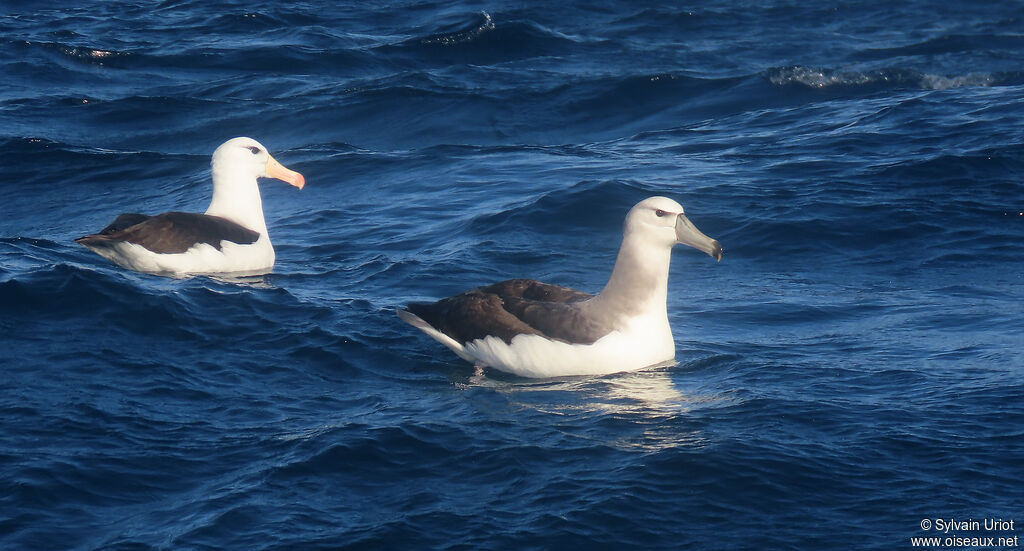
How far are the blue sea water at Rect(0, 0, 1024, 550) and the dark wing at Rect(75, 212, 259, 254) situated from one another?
0.37 metres

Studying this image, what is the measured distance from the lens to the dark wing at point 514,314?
9.82 meters

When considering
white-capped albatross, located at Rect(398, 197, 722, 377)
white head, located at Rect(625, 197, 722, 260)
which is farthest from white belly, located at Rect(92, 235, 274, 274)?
white head, located at Rect(625, 197, 722, 260)

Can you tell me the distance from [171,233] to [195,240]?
0.25 meters

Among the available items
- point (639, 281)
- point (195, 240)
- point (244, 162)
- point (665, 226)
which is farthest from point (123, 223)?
point (665, 226)

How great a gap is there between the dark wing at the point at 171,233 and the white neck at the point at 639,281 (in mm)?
4771

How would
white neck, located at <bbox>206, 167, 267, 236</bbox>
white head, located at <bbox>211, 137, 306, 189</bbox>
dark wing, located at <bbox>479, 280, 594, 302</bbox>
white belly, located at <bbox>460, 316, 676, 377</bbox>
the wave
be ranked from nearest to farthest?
white belly, located at <bbox>460, 316, 676, 377</bbox>
dark wing, located at <bbox>479, 280, 594, 302</bbox>
white neck, located at <bbox>206, 167, 267, 236</bbox>
white head, located at <bbox>211, 137, 306, 189</bbox>
the wave

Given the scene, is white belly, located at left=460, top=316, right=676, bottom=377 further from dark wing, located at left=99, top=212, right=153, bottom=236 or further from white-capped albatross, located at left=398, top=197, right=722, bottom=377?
dark wing, located at left=99, top=212, right=153, bottom=236

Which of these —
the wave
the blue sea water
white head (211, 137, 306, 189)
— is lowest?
the blue sea water

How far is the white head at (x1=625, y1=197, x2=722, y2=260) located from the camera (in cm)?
997

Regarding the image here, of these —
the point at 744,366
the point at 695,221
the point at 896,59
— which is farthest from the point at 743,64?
the point at 744,366

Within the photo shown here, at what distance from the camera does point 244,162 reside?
48.0ft

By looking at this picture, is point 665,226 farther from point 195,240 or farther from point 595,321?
point 195,240

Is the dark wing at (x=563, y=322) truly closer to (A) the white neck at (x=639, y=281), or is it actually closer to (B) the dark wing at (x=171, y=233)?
(A) the white neck at (x=639, y=281)

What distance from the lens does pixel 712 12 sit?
85.1 ft
